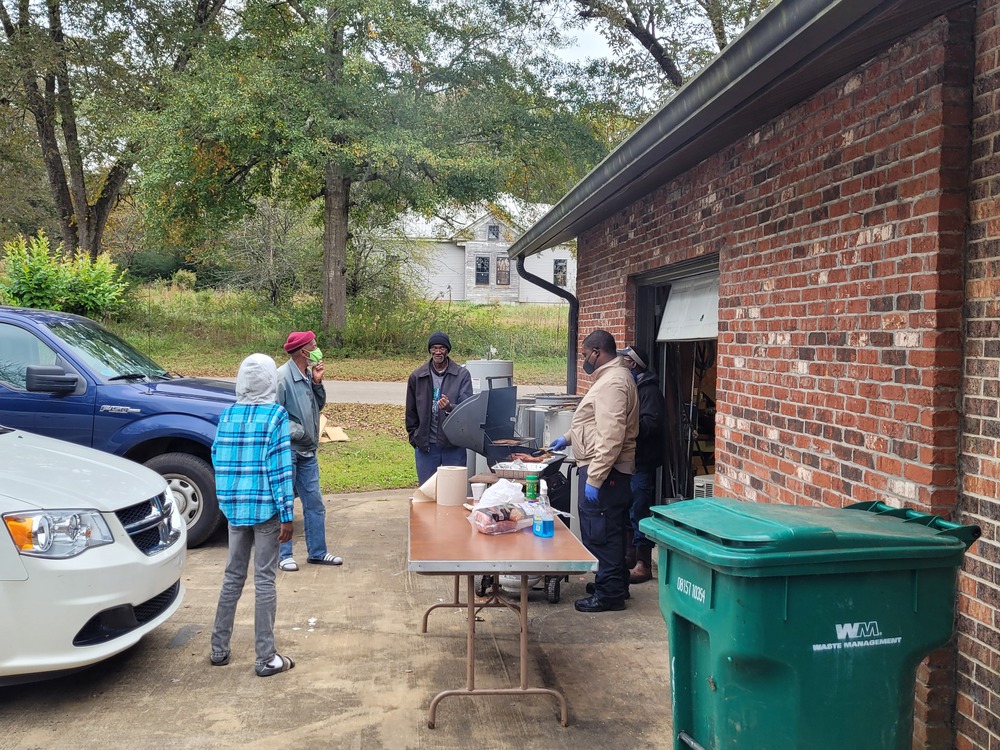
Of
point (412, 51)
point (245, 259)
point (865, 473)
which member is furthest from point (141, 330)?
point (865, 473)

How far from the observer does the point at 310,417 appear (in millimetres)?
6598

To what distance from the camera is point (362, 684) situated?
4395mm

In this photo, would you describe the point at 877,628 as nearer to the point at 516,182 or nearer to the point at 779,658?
the point at 779,658

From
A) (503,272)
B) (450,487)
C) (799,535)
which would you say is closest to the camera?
(799,535)

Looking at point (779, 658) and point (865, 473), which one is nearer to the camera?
point (779, 658)

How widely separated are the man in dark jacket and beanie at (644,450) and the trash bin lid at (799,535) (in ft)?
10.6

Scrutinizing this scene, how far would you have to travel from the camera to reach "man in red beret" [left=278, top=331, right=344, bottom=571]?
Result: 21.2ft

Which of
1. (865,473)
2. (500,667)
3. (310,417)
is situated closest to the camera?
(865,473)

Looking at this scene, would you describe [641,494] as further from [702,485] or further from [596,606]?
[596,606]

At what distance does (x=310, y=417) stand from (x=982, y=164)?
16.2ft

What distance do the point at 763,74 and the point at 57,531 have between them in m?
3.76

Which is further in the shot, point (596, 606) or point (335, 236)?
point (335, 236)

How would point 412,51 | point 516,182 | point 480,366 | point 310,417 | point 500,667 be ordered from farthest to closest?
point 516,182
point 412,51
point 480,366
point 310,417
point 500,667

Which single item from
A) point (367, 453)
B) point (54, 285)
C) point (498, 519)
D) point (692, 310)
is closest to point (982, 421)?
point (498, 519)
